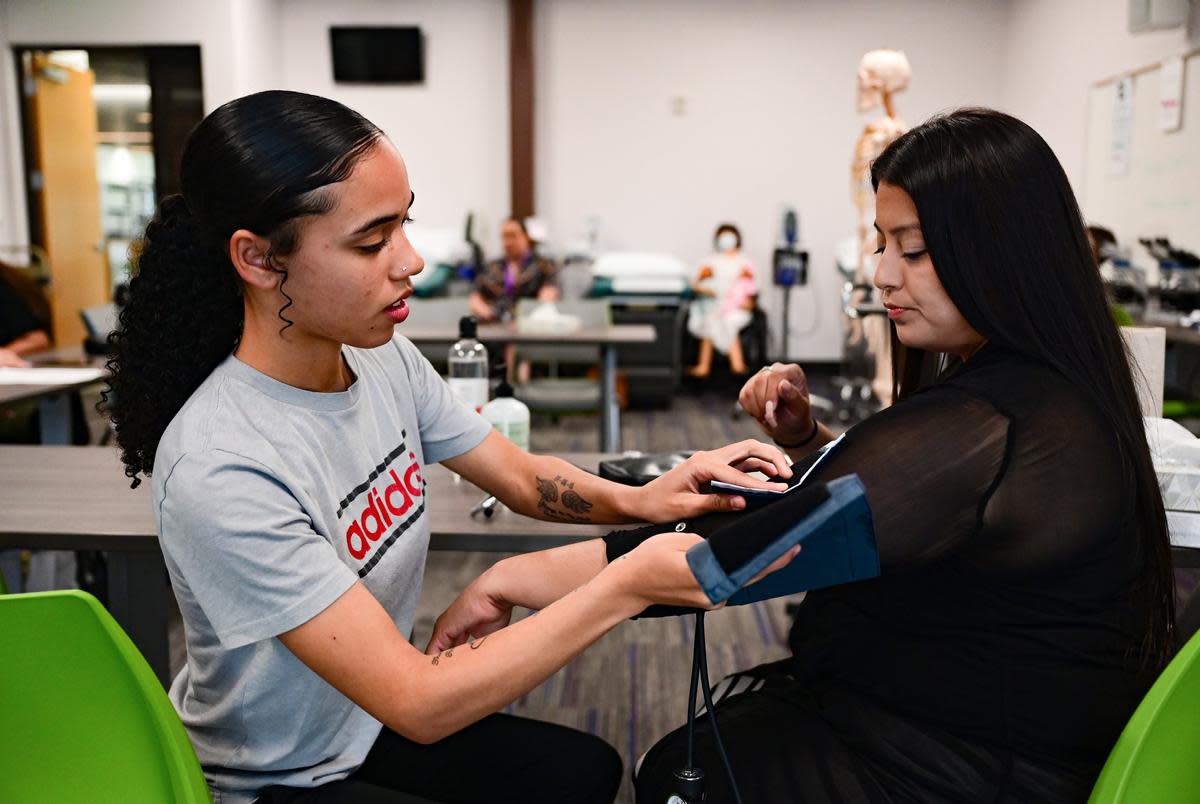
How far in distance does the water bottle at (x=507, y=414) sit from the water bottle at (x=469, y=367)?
7 centimetres

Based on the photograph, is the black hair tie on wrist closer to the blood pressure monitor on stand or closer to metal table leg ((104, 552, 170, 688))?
metal table leg ((104, 552, 170, 688))

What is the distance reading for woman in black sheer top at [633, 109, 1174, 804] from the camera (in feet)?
3.03

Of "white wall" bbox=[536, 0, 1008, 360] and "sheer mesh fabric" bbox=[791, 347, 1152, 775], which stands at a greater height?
"white wall" bbox=[536, 0, 1008, 360]

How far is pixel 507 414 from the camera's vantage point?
71.5 inches

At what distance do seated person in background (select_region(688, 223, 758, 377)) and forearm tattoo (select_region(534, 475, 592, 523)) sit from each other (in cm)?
553

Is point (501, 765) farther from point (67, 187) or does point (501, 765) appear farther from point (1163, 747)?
point (67, 187)

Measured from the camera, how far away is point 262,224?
1.02 m

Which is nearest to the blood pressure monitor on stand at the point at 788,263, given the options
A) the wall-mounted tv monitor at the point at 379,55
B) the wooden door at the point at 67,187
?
the wall-mounted tv monitor at the point at 379,55

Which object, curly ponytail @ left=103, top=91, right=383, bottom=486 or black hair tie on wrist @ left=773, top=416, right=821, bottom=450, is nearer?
curly ponytail @ left=103, top=91, right=383, bottom=486

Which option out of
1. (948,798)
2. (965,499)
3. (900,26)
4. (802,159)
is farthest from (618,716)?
(900,26)

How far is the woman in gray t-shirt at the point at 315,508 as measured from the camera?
0.94m

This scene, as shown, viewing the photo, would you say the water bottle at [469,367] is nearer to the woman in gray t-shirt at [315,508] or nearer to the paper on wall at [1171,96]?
the woman in gray t-shirt at [315,508]

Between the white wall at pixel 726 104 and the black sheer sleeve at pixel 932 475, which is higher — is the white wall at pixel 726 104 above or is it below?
above

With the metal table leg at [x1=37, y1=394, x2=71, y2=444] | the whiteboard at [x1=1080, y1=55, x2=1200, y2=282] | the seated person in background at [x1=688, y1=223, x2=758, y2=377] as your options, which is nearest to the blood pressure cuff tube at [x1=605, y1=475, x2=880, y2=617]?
the metal table leg at [x1=37, y1=394, x2=71, y2=444]
